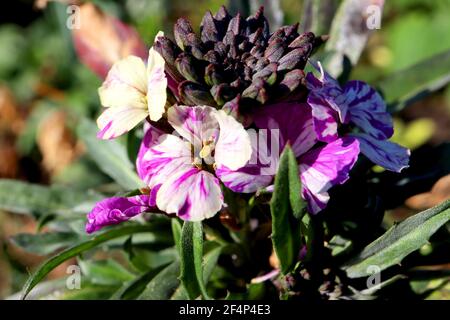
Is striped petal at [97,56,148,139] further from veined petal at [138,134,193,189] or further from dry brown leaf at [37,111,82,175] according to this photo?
dry brown leaf at [37,111,82,175]

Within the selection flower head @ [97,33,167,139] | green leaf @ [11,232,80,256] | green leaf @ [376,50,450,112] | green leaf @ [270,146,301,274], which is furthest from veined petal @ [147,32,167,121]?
green leaf @ [376,50,450,112]

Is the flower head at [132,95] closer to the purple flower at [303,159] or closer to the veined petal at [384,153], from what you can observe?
the purple flower at [303,159]

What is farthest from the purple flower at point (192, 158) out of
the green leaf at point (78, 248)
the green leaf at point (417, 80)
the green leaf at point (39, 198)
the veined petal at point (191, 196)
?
the green leaf at point (417, 80)

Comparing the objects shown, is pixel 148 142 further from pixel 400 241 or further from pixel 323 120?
pixel 400 241

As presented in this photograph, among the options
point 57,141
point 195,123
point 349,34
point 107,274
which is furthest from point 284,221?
point 57,141
